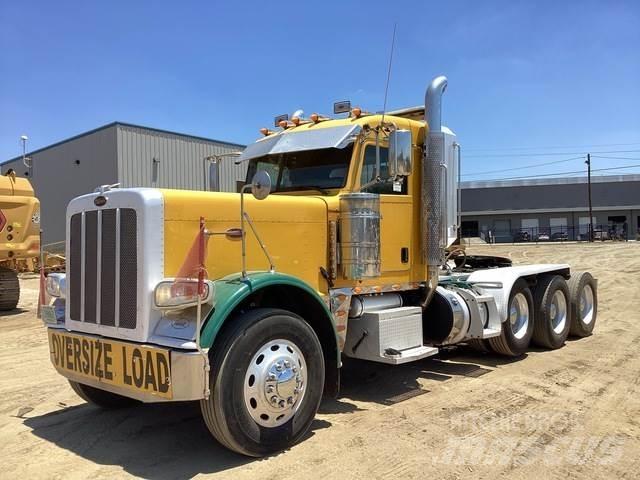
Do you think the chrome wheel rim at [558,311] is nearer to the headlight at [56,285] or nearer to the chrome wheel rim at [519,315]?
the chrome wheel rim at [519,315]

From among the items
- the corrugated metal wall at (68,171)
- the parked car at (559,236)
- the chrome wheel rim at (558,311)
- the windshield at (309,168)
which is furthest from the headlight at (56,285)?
the parked car at (559,236)

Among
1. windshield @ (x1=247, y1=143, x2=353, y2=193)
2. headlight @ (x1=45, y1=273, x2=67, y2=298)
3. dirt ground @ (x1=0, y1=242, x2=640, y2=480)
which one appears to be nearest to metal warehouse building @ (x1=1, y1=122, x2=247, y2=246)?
windshield @ (x1=247, y1=143, x2=353, y2=193)

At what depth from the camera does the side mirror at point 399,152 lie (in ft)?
17.3

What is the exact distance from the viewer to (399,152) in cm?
529

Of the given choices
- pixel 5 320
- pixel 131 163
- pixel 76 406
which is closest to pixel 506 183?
pixel 131 163

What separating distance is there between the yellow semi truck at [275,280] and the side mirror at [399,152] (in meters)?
0.01

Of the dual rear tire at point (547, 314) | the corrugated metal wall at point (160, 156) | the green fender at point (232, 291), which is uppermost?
Result: the corrugated metal wall at point (160, 156)

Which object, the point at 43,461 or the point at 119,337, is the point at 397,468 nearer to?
the point at 119,337

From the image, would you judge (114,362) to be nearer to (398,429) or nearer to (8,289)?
(398,429)

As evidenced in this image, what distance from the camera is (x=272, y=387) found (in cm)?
427

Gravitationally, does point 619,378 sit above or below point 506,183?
below

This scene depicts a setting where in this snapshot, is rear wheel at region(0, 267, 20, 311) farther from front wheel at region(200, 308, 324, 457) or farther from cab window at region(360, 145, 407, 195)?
front wheel at region(200, 308, 324, 457)

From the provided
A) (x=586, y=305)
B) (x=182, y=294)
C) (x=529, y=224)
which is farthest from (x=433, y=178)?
(x=529, y=224)

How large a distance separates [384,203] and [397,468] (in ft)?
8.71
